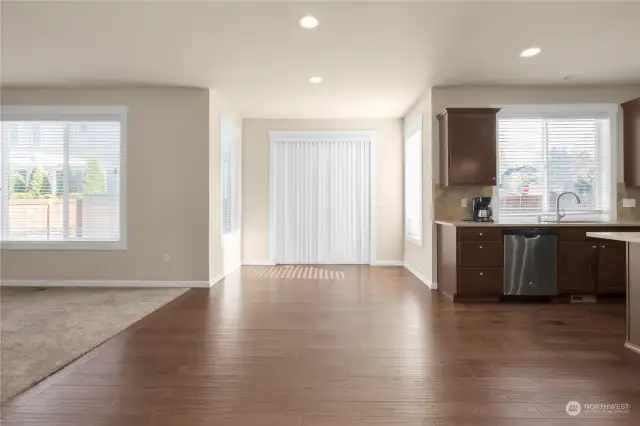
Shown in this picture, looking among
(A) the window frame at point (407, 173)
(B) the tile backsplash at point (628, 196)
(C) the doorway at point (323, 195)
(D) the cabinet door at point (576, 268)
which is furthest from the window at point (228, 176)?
(B) the tile backsplash at point (628, 196)

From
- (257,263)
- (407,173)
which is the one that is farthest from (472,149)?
(257,263)

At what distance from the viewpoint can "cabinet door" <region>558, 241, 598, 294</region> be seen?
4.93 m

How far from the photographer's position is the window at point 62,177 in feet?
19.2

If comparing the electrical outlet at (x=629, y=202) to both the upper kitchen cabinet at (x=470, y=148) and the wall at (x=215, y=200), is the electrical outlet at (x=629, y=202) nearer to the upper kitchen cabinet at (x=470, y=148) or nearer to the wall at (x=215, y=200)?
the upper kitchen cabinet at (x=470, y=148)

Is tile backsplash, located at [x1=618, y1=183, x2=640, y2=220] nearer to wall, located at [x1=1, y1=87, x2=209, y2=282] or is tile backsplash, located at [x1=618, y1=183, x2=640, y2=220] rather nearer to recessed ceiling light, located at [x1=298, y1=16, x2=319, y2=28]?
recessed ceiling light, located at [x1=298, y1=16, x2=319, y2=28]

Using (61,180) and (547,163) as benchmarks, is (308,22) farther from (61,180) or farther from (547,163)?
(61,180)

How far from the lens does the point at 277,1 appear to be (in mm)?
3428

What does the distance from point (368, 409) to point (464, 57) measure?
12.3ft

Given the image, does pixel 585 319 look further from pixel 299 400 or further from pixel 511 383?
pixel 299 400

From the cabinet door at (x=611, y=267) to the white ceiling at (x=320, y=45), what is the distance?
79.9 inches

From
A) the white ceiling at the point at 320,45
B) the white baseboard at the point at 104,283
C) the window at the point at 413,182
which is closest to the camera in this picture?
the white ceiling at the point at 320,45

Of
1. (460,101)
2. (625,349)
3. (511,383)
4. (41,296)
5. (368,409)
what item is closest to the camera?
(368,409)

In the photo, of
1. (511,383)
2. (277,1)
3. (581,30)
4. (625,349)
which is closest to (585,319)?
(625,349)

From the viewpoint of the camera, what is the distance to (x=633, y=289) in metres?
3.21
